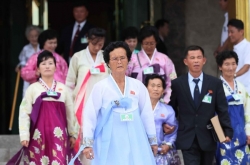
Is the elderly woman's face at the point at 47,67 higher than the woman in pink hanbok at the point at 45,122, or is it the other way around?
the elderly woman's face at the point at 47,67

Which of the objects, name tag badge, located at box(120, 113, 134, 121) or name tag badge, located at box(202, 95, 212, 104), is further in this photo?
name tag badge, located at box(202, 95, 212, 104)

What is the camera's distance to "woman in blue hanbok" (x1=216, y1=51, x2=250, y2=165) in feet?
29.7

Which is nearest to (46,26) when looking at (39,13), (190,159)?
(39,13)

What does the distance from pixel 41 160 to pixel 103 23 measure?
605 cm

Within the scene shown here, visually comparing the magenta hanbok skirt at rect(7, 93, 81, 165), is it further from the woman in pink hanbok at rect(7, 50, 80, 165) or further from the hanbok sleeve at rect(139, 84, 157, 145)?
the hanbok sleeve at rect(139, 84, 157, 145)

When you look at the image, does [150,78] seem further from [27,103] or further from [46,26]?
[46,26]

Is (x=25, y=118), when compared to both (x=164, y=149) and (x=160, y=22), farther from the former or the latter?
(x=160, y=22)

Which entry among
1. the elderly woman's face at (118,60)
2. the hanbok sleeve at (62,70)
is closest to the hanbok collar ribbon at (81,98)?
the hanbok sleeve at (62,70)

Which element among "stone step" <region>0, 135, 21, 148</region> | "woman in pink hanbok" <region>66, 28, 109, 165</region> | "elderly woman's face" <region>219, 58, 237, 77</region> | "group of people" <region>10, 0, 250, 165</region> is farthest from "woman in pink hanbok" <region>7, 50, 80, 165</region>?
"stone step" <region>0, 135, 21, 148</region>

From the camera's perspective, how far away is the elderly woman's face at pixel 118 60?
25.4 feet

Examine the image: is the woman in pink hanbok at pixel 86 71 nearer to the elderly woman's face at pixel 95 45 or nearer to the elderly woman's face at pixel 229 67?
the elderly woman's face at pixel 95 45

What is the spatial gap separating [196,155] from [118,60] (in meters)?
1.55

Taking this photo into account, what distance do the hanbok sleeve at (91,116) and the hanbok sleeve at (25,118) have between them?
135 centimetres

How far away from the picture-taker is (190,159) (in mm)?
8633
